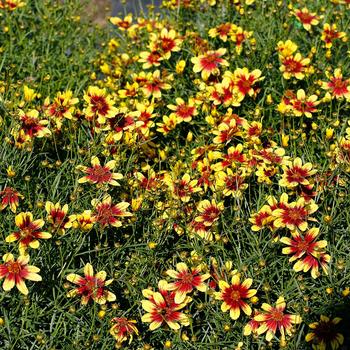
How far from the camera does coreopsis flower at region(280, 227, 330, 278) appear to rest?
284cm

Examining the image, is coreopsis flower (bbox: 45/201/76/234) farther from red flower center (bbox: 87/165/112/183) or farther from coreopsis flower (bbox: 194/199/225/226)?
coreopsis flower (bbox: 194/199/225/226)

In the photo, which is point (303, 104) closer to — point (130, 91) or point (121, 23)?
point (130, 91)

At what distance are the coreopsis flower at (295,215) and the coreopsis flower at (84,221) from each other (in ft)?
2.55

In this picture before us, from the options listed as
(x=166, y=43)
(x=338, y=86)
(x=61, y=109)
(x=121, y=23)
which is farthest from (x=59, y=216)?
(x=121, y=23)

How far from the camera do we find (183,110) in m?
3.71

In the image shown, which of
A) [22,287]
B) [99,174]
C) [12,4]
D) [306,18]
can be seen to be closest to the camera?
[22,287]

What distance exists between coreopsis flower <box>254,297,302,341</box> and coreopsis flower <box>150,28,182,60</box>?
173 centimetres

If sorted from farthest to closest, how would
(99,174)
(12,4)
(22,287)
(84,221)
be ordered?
(12,4)
(99,174)
(84,221)
(22,287)

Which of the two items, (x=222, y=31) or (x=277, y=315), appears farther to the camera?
(x=222, y=31)

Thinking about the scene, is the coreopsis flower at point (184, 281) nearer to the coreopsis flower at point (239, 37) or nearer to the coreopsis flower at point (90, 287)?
the coreopsis flower at point (90, 287)

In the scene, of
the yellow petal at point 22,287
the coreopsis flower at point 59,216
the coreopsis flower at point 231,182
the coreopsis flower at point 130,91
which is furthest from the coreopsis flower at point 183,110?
the yellow petal at point 22,287

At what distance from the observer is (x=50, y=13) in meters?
4.73

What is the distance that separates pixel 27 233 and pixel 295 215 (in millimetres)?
1124

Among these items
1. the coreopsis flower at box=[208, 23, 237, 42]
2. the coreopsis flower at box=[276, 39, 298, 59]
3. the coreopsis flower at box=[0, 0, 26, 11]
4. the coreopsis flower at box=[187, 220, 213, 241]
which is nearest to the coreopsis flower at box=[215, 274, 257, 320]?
the coreopsis flower at box=[187, 220, 213, 241]
